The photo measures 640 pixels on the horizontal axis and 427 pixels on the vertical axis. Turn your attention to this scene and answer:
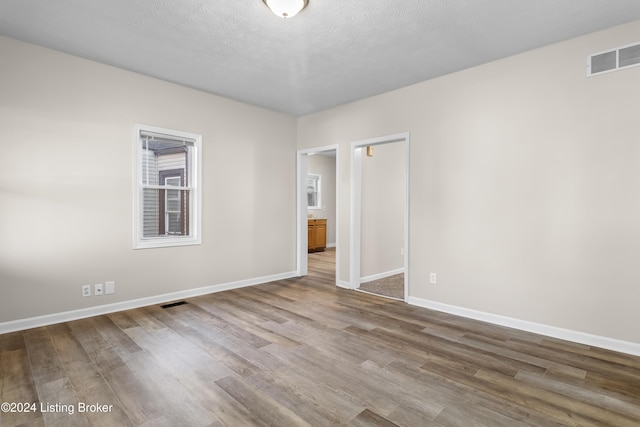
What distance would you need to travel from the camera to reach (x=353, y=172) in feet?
15.4

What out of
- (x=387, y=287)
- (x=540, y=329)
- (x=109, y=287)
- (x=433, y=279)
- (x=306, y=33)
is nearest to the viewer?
(x=306, y=33)

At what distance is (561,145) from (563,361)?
6.29ft

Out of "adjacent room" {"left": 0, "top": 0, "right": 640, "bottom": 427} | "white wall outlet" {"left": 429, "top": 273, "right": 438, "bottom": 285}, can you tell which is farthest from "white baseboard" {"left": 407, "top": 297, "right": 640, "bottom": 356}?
"white wall outlet" {"left": 429, "top": 273, "right": 438, "bottom": 285}

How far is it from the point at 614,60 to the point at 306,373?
3674 millimetres

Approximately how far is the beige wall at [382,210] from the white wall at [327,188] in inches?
158

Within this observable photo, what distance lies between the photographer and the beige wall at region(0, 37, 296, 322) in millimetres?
3037

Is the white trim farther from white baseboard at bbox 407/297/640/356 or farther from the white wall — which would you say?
the white wall

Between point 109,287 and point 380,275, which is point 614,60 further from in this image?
point 109,287

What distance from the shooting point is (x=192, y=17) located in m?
2.60

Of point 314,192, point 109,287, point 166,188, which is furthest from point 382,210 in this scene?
point 314,192

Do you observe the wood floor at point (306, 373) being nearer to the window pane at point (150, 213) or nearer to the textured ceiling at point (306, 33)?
the window pane at point (150, 213)

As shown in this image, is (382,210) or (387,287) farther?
(382,210)

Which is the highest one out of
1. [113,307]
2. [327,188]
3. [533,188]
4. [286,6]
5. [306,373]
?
[286,6]

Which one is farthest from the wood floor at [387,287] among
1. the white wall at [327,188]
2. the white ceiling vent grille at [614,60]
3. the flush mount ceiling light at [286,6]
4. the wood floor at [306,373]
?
the white wall at [327,188]
